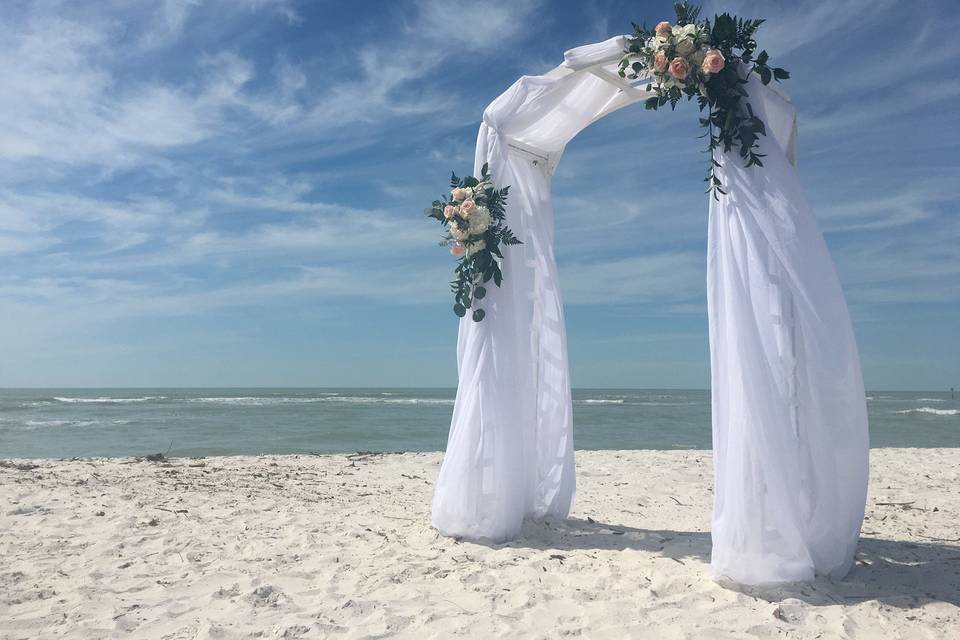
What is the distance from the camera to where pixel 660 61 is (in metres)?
3.38

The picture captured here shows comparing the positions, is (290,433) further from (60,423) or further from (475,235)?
(475,235)

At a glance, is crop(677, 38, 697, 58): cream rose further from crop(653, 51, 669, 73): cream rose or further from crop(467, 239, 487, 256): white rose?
crop(467, 239, 487, 256): white rose

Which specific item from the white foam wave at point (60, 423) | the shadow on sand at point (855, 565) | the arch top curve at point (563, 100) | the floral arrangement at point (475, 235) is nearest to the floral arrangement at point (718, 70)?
the arch top curve at point (563, 100)

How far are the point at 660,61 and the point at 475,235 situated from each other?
60.1 inches

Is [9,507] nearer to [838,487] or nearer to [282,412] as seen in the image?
[838,487]

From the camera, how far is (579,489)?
6164mm

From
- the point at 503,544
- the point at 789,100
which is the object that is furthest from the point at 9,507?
the point at 789,100

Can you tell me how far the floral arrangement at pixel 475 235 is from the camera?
166 inches

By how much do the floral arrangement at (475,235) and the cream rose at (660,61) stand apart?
1.29m

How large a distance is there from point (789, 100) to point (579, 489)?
3.97 m

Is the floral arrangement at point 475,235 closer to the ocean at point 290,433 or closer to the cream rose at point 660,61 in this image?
the cream rose at point 660,61

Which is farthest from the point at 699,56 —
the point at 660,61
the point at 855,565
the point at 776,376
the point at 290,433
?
the point at 290,433

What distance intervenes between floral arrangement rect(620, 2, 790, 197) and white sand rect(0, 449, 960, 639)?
206 centimetres

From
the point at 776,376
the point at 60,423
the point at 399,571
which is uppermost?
the point at 776,376
